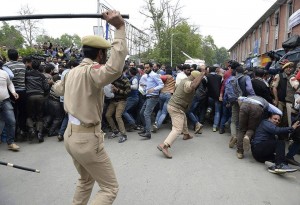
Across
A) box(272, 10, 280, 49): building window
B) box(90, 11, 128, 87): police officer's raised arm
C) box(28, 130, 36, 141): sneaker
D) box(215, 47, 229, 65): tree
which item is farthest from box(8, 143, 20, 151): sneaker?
box(215, 47, 229, 65): tree

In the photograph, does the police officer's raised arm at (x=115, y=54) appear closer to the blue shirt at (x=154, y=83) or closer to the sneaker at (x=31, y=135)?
the blue shirt at (x=154, y=83)

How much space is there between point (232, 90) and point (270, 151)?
6.63 ft

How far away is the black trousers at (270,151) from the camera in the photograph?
474 cm

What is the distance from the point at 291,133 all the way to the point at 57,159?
4212 mm

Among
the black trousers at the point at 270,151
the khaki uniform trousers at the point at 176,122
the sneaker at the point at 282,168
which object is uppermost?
the khaki uniform trousers at the point at 176,122

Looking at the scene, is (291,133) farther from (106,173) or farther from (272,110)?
(106,173)

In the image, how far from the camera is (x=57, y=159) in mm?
5449

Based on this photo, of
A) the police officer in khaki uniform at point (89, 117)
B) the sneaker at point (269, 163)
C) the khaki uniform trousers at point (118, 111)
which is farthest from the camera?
the khaki uniform trousers at point (118, 111)

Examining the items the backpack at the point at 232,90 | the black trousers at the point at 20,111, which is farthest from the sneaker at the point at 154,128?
the black trousers at the point at 20,111

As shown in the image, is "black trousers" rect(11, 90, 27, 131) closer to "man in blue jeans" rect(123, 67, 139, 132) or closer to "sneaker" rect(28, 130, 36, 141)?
"sneaker" rect(28, 130, 36, 141)

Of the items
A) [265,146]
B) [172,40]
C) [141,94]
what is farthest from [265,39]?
[265,146]

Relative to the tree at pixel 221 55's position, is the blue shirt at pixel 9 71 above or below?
below

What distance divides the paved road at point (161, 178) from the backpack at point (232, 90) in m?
1.13

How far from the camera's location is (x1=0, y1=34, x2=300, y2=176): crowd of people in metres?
5.26
